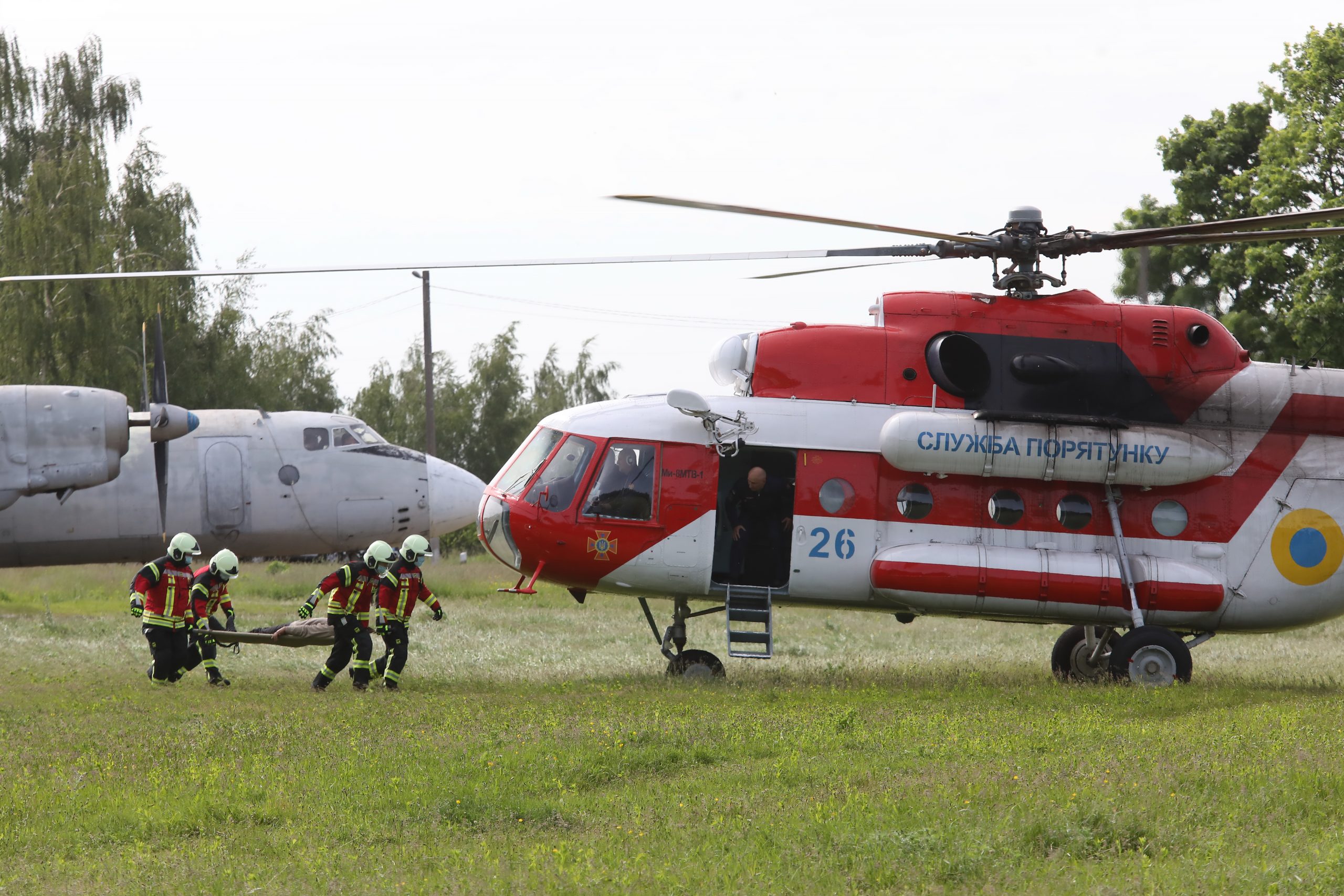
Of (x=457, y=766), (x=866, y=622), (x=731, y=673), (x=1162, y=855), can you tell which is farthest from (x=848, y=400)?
(x=866, y=622)

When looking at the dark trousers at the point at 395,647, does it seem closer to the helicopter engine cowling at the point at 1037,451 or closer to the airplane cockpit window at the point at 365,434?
the helicopter engine cowling at the point at 1037,451

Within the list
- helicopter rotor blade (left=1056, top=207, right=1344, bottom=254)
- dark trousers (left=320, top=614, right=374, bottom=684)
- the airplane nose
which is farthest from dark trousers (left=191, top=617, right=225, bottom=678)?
helicopter rotor blade (left=1056, top=207, right=1344, bottom=254)

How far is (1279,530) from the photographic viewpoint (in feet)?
49.3

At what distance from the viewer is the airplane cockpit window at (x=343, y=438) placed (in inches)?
987

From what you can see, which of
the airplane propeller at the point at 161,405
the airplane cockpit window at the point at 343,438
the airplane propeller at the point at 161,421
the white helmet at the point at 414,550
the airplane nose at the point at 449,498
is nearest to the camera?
the white helmet at the point at 414,550

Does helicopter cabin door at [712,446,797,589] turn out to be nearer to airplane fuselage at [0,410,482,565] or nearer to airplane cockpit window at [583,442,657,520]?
airplane cockpit window at [583,442,657,520]

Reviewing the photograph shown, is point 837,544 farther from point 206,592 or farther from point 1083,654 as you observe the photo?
point 206,592

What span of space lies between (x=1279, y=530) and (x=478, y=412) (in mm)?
56134

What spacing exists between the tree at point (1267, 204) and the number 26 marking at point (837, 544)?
16.2 m

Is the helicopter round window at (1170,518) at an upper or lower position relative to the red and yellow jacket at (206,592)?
upper

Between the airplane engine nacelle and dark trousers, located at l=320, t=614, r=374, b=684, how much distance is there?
825 cm

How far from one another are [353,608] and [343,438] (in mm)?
10536

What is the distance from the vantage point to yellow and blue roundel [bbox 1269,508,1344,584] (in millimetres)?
15008

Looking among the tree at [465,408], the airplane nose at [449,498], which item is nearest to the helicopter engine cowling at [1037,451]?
the airplane nose at [449,498]
